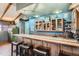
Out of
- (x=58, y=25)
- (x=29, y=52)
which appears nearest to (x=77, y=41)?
(x=58, y=25)

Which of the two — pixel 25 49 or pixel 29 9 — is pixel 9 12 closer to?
pixel 29 9

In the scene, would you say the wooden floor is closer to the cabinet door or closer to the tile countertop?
the tile countertop

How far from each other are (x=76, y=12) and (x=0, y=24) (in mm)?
1343

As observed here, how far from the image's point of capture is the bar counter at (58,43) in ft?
6.63

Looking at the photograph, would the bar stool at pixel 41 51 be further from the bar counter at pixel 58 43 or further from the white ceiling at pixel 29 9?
the white ceiling at pixel 29 9

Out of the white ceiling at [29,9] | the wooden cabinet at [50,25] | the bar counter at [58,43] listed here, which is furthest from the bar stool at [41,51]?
the white ceiling at [29,9]

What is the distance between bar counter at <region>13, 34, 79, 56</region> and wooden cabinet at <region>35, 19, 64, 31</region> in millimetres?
150

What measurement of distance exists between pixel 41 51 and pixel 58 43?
34 centimetres

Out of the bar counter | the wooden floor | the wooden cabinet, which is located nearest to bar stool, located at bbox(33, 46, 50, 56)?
the bar counter

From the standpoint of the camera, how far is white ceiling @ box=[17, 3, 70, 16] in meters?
2.13

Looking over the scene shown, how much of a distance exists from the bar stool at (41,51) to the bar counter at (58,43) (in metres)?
0.09

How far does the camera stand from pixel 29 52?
2.30 metres

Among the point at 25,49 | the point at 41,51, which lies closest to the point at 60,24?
the point at 41,51

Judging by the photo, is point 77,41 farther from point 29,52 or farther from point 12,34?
point 12,34
